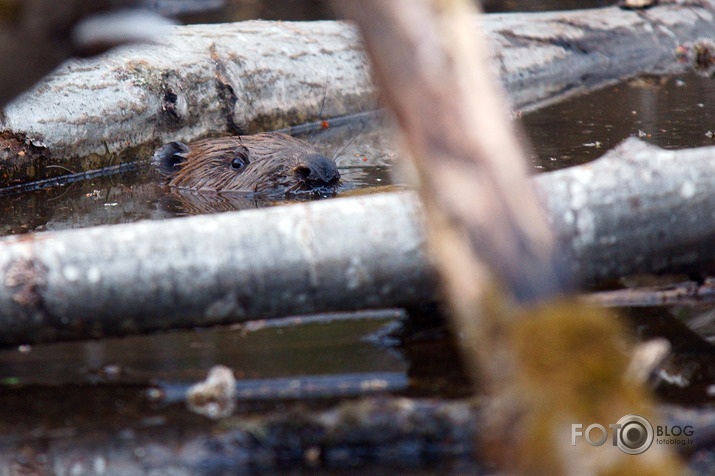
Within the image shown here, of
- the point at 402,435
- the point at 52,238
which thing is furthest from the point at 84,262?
the point at 402,435

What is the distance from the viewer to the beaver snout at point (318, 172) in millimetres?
6277

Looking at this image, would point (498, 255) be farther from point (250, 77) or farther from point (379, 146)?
point (250, 77)

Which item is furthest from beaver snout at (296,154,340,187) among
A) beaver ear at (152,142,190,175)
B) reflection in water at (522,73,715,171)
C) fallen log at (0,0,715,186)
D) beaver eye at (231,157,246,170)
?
reflection in water at (522,73,715,171)

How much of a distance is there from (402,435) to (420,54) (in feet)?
4.33

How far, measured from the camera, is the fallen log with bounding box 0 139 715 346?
2961mm

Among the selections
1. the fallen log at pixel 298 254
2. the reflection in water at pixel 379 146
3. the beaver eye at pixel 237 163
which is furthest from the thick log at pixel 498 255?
the beaver eye at pixel 237 163

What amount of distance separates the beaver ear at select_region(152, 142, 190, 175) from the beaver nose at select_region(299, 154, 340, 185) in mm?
1174

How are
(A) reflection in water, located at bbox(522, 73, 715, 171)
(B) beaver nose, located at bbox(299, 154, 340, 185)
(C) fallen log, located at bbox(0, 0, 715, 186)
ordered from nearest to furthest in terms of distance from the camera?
(B) beaver nose, located at bbox(299, 154, 340, 185), (C) fallen log, located at bbox(0, 0, 715, 186), (A) reflection in water, located at bbox(522, 73, 715, 171)

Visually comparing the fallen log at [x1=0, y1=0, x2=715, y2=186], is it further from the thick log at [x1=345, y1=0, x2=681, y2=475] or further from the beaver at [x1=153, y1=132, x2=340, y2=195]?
the thick log at [x1=345, y1=0, x2=681, y2=475]

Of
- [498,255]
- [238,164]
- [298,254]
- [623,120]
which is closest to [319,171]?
[238,164]

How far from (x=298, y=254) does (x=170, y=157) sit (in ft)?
13.4

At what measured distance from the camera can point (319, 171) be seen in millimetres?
6262

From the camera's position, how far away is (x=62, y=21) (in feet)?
6.66

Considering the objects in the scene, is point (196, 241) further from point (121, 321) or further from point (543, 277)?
point (543, 277)
